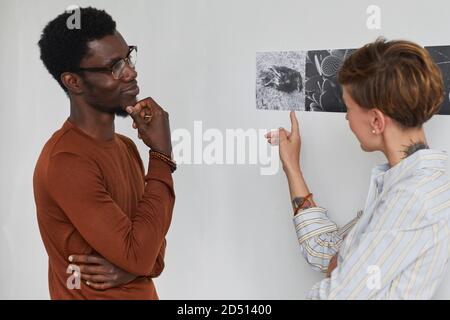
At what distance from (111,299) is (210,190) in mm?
564

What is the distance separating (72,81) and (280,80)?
1.93ft

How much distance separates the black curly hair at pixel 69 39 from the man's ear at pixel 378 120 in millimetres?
588

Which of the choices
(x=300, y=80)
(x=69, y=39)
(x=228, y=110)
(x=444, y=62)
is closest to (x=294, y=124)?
(x=300, y=80)

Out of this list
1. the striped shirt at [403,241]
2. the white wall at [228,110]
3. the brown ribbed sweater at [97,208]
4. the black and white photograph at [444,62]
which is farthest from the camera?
the white wall at [228,110]

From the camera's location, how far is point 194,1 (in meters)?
1.76

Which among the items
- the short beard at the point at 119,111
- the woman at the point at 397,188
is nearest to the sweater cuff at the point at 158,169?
the short beard at the point at 119,111

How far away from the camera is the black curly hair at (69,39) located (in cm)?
130

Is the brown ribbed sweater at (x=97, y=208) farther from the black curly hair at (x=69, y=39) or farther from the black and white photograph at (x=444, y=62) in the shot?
the black and white photograph at (x=444, y=62)

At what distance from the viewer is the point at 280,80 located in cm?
166

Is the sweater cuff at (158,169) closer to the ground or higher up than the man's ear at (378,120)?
closer to the ground

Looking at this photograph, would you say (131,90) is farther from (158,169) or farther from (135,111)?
(158,169)
